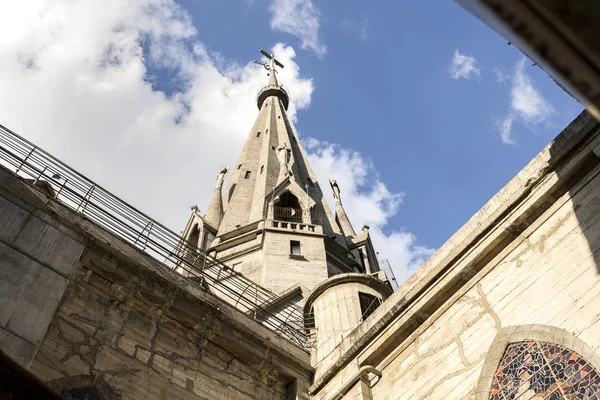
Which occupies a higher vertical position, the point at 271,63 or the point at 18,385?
the point at 271,63

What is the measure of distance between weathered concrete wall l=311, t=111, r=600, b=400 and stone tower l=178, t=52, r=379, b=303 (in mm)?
10097

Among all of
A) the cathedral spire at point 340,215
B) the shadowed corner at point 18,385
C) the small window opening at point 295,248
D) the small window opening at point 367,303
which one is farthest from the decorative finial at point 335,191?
the shadowed corner at point 18,385

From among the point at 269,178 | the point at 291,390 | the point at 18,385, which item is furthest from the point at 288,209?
the point at 18,385

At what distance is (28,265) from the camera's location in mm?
7148

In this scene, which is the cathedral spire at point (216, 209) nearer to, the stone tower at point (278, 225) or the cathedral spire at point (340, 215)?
the stone tower at point (278, 225)

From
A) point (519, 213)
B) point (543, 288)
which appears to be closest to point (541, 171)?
point (519, 213)

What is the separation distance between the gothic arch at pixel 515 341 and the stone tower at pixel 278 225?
11.4 metres

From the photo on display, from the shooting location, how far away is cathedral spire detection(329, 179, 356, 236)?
27.2 metres

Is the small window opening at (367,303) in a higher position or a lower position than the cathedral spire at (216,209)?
lower

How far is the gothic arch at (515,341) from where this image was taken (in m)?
5.92

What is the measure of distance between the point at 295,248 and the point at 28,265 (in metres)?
14.3

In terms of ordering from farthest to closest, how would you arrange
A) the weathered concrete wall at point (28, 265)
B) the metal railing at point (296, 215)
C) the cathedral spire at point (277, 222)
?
the metal railing at point (296, 215), the cathedral spire at point (277, 222), the weathered concrete wall at point (28, 265)

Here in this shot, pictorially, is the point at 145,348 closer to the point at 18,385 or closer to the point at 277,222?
the point at 18,385

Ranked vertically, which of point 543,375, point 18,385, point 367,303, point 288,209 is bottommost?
point 18,385
